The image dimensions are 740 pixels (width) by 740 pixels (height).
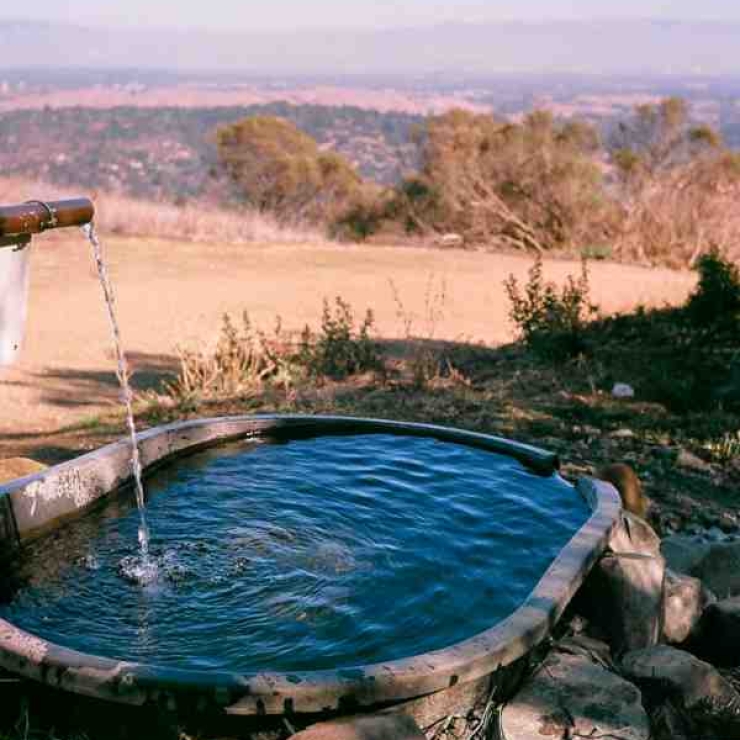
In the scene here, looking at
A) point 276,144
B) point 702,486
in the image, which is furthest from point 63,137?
point 702,486

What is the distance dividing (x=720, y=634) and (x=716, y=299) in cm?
385

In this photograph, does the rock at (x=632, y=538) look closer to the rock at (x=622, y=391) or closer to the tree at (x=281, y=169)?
the rock at (x=622, y=391)

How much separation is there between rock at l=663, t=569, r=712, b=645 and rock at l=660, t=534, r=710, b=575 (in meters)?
0.33

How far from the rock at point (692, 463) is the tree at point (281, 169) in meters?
23.0

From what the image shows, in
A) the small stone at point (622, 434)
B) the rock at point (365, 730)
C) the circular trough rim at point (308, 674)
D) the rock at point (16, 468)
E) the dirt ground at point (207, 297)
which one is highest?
the circular trough rim at point (308, 674)

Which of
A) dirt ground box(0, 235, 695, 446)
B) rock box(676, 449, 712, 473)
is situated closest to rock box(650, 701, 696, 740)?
rock box(676, 449, 712, 473)

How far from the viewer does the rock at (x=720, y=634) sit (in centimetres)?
320

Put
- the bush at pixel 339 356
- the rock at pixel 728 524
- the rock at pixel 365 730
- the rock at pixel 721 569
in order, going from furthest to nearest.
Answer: the bush at pixel 339 356 → the rock at pixel 728 524 → the rock at pixel 721 569 → the rock at pixel 365 730

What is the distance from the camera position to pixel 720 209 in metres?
13.4

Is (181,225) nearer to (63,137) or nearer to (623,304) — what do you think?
(623,304)

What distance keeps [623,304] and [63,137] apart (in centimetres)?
4687

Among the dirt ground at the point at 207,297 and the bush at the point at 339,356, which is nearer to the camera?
the bush at the point at 339,356

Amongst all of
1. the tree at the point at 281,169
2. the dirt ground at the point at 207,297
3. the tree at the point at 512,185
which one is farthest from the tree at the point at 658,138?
the tree at the point at 281,169

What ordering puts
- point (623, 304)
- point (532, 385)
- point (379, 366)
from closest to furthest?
point (532, 385) → point (379, 366) → point (623, 304)
